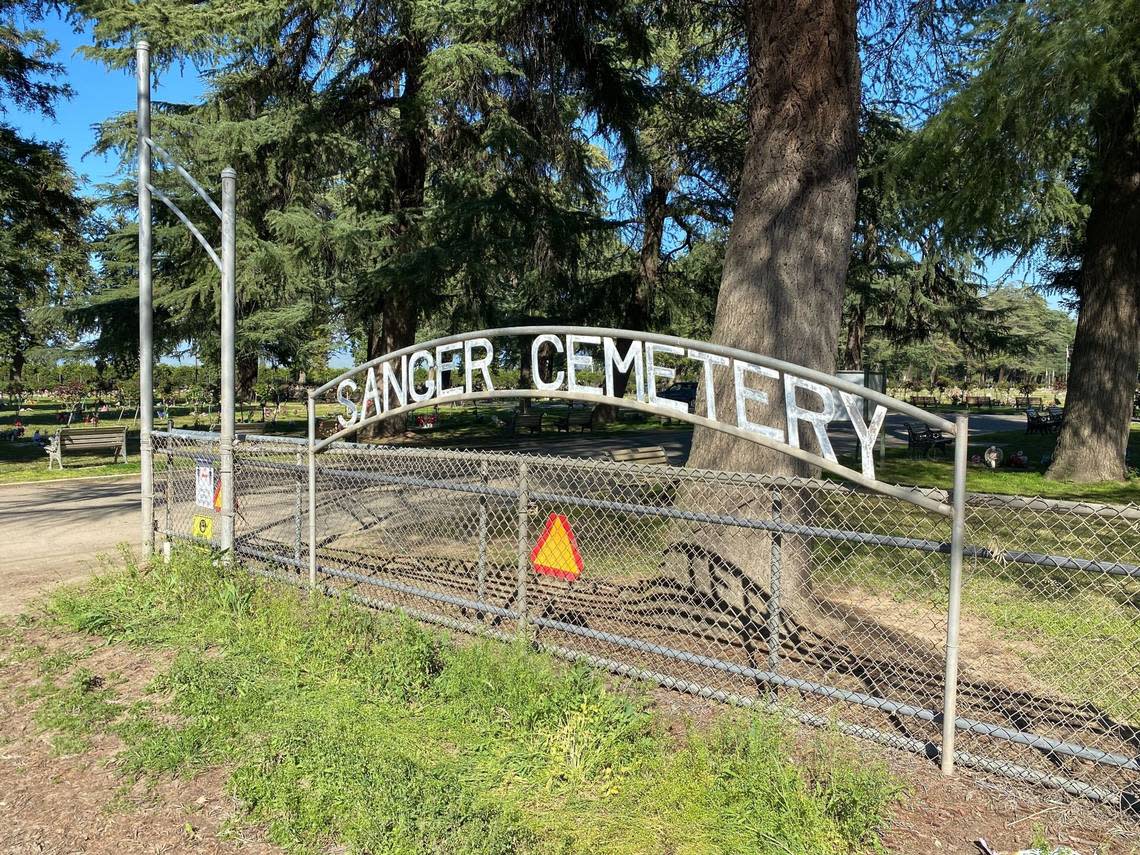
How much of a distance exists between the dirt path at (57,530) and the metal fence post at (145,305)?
0.91m

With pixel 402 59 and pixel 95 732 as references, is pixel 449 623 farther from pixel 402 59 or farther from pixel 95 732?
pixel 402 59

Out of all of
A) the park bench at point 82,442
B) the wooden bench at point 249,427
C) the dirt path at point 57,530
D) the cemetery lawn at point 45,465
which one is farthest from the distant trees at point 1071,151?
the wooden bench at point 249,427

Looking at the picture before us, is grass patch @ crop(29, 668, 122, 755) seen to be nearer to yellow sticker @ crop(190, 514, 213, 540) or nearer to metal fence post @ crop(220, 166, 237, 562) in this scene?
metal fence post @ crop(220, 166, 237, 562)

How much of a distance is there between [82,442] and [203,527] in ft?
41.1

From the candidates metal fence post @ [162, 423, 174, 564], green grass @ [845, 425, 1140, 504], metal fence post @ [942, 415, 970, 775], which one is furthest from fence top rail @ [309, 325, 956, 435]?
green grass @ [845, 425, 1140, 504]

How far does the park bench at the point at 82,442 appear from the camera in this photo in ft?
56.0

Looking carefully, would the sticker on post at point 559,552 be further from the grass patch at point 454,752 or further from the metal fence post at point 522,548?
the grass patch at point 454,752

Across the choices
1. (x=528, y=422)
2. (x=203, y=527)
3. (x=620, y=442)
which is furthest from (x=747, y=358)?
(x=528, y=422)

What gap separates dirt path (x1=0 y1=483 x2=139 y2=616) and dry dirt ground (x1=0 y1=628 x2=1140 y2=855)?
141 inches

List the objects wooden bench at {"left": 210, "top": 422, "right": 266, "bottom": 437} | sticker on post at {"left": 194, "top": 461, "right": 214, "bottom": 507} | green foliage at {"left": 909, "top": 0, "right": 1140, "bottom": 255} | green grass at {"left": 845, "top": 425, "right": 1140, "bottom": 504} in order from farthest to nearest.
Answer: wooden bench at {"left": 210, "top": 422, "right": 266, "bottom": 437}, green grass at {"left": 845, "top": 425, "right": 1140, "bottom": 504}, green foliage at {"left": 909, "top": 0, "right": 1140, "bottom": 255}, sticker on post at {"left": 194, "top": 461, "right": 214, "bottom": 507}

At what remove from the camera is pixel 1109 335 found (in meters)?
15.0

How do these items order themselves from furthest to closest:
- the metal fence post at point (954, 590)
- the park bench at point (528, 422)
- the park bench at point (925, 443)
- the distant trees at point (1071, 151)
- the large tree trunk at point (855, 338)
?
the large tree trunk at point (855, 338), the park bench at point (528, 422), the park bench at point (925, 443), the distant trees at point (1071, 151), the metal fence post at point (954, 590)

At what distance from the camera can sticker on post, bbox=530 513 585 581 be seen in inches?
202

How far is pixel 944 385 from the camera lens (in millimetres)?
70688
